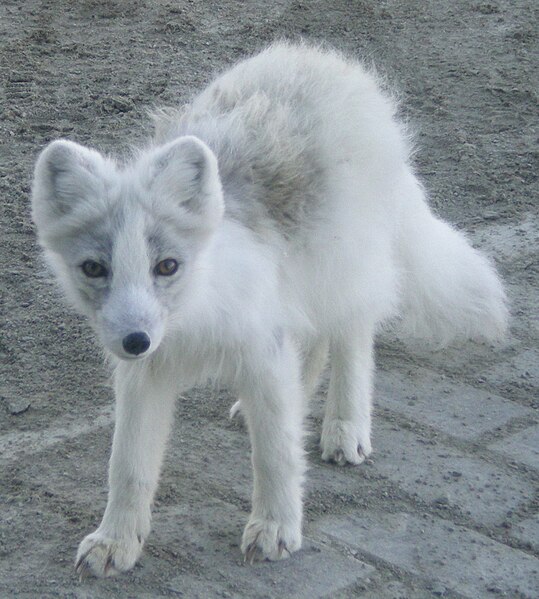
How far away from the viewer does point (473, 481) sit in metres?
4.20

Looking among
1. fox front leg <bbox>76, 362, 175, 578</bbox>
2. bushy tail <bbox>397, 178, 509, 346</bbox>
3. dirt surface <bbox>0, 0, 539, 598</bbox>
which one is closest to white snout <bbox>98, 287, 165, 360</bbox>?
fox front leg <bbox>76, 362, 175, 578</bbox>

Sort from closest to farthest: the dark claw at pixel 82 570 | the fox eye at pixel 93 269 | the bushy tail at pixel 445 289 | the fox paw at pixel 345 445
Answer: the fox eye at pixel 93 269 < the dark claw at pixel 82 570 < the fox paw at pixel 345 445 < the bushy tail at pixel 445 289

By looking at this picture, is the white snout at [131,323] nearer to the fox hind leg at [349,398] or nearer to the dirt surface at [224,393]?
the dirt surface at [224,393]

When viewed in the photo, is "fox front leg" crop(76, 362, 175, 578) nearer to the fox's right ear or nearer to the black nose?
the black nose

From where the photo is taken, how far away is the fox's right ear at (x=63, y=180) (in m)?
3.44

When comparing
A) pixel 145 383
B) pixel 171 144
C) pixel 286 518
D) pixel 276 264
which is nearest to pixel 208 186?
pixel 171 144

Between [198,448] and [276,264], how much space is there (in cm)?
100

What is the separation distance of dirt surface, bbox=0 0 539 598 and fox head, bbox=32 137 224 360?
0.90 metres

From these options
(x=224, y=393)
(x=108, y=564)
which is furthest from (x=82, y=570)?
(x=224, y=393)

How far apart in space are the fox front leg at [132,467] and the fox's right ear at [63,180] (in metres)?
0.63

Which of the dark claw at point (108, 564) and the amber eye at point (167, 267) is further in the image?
the dark claw at point (108, 564)

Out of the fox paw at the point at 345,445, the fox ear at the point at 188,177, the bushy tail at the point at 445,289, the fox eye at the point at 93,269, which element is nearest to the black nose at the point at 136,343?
the fox eye at the point at 93,269

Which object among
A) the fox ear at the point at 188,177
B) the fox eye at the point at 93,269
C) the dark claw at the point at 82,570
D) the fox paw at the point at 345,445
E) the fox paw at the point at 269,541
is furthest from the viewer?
the fox paw at the point at 345,445

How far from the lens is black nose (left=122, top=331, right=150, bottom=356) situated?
3.23 m
